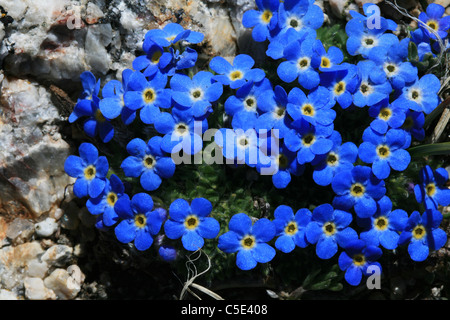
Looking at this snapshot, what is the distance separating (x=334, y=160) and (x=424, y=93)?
103 centimetres

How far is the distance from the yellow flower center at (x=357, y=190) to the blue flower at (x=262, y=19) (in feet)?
4.87

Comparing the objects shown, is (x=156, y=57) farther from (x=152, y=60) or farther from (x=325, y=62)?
(x=325, y=62)

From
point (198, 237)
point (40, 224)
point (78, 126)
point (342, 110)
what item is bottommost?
point (40, 224)

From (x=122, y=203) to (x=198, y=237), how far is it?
2.29ft

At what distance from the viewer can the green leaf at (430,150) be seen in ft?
14.7

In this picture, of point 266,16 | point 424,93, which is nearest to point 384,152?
point 424,93

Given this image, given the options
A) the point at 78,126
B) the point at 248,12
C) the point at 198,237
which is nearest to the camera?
the point at 198,237

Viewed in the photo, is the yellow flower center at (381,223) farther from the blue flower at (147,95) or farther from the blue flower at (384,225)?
the blue flower at (147,95)

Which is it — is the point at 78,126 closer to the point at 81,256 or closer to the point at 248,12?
the point at 81,256

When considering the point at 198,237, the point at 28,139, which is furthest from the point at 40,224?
the point at 198,237

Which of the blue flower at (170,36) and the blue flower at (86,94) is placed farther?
the blue flower at (86,94)

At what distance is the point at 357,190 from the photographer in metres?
4.54

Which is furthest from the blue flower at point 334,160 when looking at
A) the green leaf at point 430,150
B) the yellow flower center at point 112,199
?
the yellow flower center at point 112,199

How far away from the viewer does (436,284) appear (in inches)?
206
